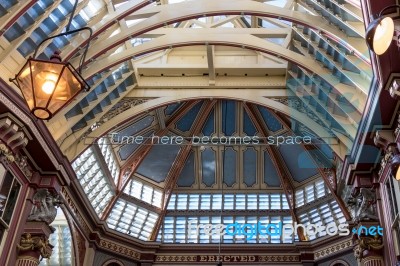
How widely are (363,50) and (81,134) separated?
8.17 m

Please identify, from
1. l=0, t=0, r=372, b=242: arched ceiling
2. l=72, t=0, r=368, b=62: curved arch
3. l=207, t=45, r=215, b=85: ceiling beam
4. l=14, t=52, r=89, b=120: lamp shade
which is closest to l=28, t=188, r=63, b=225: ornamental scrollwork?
l=0, t=0, r=372, b=242: arched ceiling

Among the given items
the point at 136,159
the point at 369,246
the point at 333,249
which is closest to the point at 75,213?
the point at 136,159

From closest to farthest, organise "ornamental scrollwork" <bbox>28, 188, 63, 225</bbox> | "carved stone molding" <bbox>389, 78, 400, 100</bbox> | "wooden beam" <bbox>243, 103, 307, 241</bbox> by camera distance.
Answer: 1. "carved stone molding" <bbox>389, 78, 400, 100</bbox>
2. "ornamental scrollwork" <bbox>28, 188, 63, 225</bbox>
3. "wooden beam" <bbox>243, 103, 307, 241</bbox>

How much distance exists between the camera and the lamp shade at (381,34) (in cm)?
484

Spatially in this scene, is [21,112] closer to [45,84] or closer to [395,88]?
[45,84]

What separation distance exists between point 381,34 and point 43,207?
10086 mm

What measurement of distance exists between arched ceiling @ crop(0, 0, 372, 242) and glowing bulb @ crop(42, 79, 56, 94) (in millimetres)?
5155

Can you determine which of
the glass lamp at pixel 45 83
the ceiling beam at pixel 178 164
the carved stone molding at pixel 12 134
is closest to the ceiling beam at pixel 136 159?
the ceiling beam at pixel 178 164

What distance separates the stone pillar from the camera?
11.9 metres

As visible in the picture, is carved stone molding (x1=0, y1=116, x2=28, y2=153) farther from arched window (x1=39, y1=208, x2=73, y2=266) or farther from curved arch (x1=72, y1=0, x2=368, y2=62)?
arched window (x1=39, y1=208, x2=73, y2=266)

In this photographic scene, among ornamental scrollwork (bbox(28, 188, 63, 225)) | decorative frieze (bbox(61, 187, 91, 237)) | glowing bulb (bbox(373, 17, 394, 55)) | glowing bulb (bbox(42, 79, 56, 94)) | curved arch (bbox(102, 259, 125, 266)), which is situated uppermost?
decorative frieze (bbox(61, 187, 91, 237))

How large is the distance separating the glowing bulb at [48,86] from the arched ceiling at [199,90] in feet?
16.9

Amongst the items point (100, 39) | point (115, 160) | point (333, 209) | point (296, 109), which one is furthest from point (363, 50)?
point (115, 160)

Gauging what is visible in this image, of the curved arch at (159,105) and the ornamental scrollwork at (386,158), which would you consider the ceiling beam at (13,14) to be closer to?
the curved arch at (159,105)
